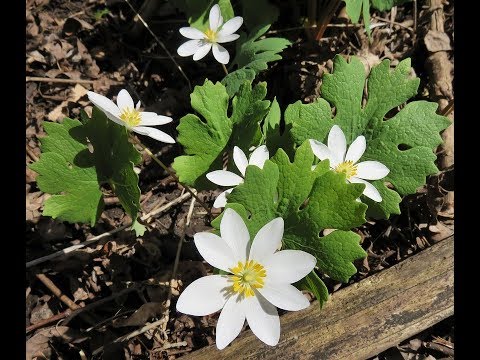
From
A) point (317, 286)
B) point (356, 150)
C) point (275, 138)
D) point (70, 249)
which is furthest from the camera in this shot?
point (70, 249)

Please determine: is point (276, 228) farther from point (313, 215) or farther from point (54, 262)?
point (54, 262)

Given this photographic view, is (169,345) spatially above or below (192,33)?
below

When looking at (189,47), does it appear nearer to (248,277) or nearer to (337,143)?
(337,143)

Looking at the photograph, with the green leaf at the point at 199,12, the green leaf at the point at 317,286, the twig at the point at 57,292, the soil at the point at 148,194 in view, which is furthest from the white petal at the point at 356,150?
the twig at the point at 57,292

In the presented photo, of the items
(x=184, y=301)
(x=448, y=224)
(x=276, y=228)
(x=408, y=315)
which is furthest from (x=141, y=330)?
(x=448, y=224)

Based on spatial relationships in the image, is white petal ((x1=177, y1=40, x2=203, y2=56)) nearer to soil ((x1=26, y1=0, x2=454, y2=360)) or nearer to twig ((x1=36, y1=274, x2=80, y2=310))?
soil ((x1=26, y1=0, x2=454, y2=360))

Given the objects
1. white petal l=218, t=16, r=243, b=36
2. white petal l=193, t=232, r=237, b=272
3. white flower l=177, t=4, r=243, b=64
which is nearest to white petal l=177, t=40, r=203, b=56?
white flower l=177, t=4, r=243, b=64

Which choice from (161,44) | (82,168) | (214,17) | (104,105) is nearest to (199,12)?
(214,17)
